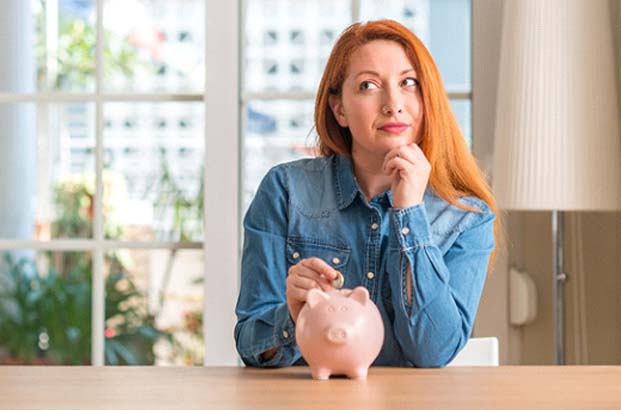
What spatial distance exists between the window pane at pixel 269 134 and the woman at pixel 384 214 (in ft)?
3.99

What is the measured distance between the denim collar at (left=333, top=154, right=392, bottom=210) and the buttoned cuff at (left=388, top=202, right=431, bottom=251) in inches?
7.9

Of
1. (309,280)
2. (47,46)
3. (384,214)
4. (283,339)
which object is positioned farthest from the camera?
(47,46)

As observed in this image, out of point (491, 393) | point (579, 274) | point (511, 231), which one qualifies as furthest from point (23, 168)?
point (491, 393)

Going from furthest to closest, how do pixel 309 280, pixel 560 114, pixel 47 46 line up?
pixel 47 46, pixel 560 114, pixel 309 280

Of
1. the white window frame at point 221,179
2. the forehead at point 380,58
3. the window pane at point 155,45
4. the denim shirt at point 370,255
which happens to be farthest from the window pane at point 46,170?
the forehead at point 380,58

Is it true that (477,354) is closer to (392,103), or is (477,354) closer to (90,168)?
(392,103)

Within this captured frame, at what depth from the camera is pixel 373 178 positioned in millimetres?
1896

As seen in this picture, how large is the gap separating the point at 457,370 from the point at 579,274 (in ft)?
4.92

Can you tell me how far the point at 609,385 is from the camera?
1.44 metres

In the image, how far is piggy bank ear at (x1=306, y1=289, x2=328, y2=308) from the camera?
4.78 feet

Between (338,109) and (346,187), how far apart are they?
0.14 meters

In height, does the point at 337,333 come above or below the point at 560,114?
below

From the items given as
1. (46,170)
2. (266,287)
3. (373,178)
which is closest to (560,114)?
(373,178)

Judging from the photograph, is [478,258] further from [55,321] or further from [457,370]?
[55,321]
